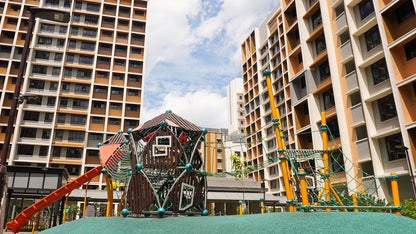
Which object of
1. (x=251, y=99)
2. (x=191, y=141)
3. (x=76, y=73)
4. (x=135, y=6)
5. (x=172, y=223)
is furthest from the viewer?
(x=251, y=99)

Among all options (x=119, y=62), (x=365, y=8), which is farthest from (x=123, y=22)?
(x=365, y=8)

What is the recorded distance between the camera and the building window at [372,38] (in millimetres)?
23875

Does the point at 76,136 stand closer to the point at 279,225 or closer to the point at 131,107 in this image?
the point at 131,107

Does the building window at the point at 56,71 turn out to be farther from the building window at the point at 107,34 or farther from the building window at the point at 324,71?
the building window at the point at 324,71

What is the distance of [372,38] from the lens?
24.4 metres

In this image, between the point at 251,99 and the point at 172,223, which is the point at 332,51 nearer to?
the point at 172,223

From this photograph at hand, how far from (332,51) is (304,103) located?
715 centimetres

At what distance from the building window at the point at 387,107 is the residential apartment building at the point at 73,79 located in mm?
38638

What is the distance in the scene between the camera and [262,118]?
2239 inches

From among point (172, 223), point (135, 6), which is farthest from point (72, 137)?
point (172, 223)

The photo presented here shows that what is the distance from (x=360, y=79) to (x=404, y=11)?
578 centimetres

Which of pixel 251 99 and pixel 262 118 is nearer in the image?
pixel 262 118

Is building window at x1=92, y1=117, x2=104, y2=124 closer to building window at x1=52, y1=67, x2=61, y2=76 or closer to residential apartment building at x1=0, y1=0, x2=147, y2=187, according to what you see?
residential apartment building at x1=0, y1=0, x2=147, y2=187

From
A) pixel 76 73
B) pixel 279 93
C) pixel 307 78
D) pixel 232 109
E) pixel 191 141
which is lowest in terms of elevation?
pixel 191 141
